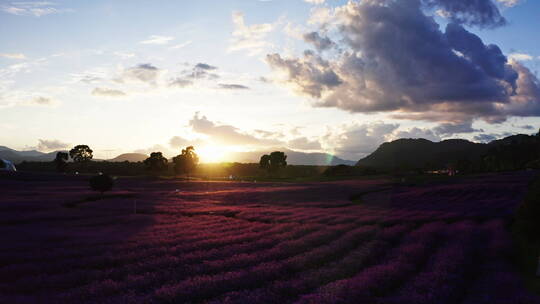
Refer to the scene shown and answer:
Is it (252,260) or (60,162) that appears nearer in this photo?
(252,260)

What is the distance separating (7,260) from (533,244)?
2171cm

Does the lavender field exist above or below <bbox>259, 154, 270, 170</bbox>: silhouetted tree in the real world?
below

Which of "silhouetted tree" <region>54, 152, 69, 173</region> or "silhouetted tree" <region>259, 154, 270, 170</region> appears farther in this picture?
"silhouetted tree" <region>259, 154, 270, 170</region>

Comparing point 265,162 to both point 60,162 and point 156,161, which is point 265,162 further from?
point 60,162

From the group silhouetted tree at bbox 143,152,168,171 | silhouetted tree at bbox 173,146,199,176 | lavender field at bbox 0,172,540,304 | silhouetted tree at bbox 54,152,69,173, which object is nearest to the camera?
lavender field at bbox 0,172,540,304

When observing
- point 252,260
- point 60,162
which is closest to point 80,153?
point 60,162

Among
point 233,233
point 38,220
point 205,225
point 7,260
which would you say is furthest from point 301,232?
point 38,220

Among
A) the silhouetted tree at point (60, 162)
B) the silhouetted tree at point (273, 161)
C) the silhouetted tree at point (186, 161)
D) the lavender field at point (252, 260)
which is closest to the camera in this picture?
the lavender field at point (252, 260)

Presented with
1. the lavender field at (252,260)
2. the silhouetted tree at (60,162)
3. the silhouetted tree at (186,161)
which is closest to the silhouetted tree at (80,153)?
the silhouetted tree at (60,162)

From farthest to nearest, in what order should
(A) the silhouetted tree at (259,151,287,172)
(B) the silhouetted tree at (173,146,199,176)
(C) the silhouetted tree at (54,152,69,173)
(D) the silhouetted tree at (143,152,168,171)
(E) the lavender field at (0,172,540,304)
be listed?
(A) the silhouetted tree at (259,151,287,172) < (C) the silhouetted tree at (54,152,69,173) < (D) the silhouetted tree at (143,152,168,171) < (B) the silhouetted tree at (173,146,199,176) < (E) the lavender field at (0,172,540,304)

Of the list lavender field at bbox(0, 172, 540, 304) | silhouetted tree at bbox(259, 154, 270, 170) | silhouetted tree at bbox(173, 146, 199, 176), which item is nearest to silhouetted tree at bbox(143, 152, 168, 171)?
silhouetted tree at bbox(173, 146, 199, 176)

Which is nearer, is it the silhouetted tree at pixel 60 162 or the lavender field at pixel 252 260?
the lavender field at pixel 252 260

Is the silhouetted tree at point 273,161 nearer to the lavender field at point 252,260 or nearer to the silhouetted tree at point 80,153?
the silhouetted tree at point 80,153

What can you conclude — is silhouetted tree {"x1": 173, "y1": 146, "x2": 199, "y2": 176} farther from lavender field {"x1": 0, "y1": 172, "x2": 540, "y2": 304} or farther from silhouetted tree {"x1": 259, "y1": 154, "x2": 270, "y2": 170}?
lavender field {"x1": 0, "y1": 172, "x2": 540, "y2": 304}
